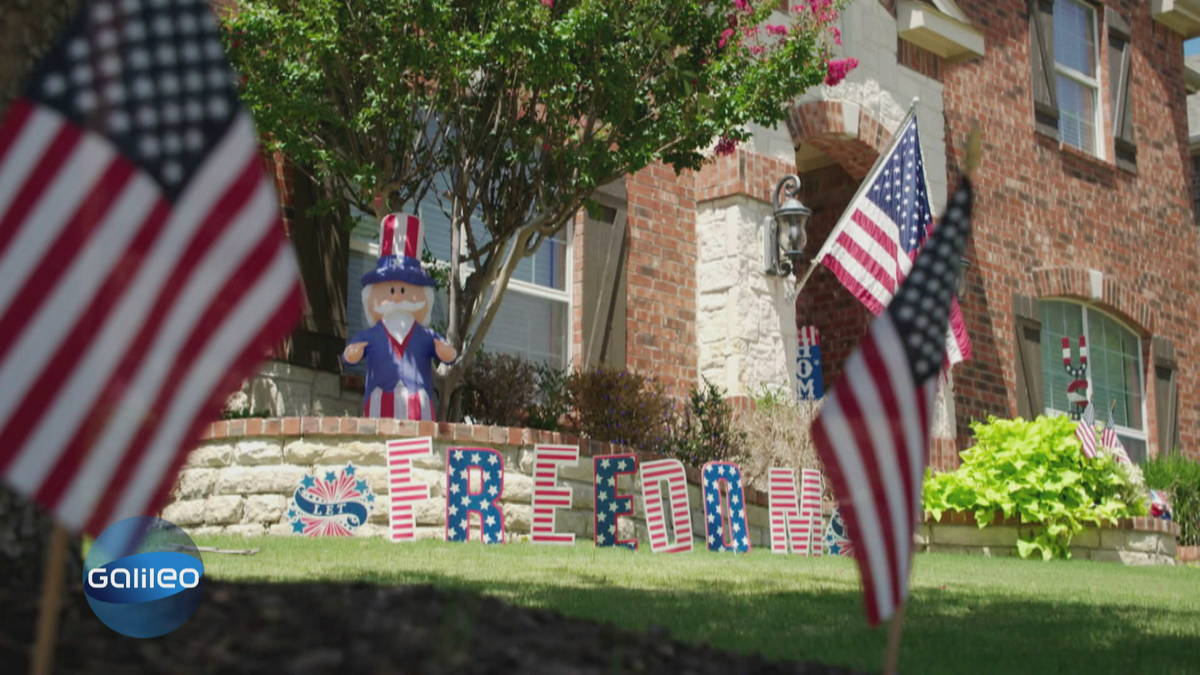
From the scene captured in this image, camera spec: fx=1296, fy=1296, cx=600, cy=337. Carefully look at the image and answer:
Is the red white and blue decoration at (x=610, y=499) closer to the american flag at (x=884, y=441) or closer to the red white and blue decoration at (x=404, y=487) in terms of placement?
the red white and blue decoration at (x=404, y=487)

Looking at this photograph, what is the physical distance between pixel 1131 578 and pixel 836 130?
20.7ft

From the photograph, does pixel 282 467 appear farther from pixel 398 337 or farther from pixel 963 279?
pixel 963 279

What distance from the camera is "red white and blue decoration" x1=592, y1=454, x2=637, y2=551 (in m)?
8.29

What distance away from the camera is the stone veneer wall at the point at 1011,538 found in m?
10.5

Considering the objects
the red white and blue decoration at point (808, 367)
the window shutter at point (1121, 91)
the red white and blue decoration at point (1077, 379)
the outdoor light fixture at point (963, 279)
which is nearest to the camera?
the red white and blue decoration at point (808, 367)

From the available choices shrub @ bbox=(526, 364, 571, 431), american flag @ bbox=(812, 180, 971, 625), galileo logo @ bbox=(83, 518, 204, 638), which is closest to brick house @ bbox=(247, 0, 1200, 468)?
shrub @ bbox=(526, 364, 571, 431)

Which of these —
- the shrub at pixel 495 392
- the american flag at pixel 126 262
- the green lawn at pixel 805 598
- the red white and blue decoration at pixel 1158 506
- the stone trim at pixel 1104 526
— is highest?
the shrub at pixel 495 392

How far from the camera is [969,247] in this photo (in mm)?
14648

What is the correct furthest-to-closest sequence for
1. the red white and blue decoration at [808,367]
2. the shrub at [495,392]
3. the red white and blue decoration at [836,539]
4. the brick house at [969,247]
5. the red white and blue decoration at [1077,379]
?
the red white and blue decoration at [1077,379] < the red white and blue decoration at [808,367] < the brick house at [969,247] < the shrub at [495,392] < the red white and blue decoration at [836,539]

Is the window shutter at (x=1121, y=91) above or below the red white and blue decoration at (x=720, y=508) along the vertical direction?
above

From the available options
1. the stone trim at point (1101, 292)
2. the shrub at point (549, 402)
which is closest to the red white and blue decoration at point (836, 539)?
the shrub at point (549, 402)

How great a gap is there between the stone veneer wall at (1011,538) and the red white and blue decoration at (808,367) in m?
2.47

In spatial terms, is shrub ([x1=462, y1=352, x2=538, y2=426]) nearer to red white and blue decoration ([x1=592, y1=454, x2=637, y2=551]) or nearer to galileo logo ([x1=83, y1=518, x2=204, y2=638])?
red white and blue decoration ([x1=592, y1=454, x2=637, y2=551])

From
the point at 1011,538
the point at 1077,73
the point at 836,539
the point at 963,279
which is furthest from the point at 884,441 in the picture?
the point at 1077,73
